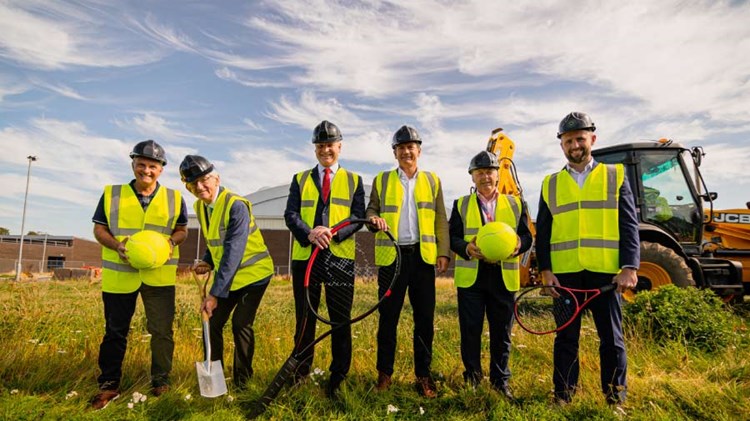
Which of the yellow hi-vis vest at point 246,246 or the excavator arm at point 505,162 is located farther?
the excavator arm at point 505,162

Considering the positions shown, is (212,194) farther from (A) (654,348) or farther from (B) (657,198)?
(B) (657,198)

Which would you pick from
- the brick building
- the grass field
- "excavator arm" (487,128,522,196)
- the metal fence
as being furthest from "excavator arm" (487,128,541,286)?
the brick building

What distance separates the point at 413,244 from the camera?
4.60m

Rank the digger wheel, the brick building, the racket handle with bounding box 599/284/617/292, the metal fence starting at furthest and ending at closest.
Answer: the brick building, the metal fence, the digger wheel, the racket handle with bounding box 599/284/617/292

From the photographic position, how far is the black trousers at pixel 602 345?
404cm

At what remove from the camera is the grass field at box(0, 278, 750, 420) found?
3.97 metres

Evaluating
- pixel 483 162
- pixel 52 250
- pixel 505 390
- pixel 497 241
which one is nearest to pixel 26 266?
pixel 52 250

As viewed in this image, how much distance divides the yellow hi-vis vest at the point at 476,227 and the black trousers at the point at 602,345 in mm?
458

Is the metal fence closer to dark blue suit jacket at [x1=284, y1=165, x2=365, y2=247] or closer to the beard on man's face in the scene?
dark blue suit jacket at [x1=284, y1=165, x2=365, y2=247]

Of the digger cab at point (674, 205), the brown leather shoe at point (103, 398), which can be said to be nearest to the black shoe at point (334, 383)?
the brown leather shoe at point (103, 398)

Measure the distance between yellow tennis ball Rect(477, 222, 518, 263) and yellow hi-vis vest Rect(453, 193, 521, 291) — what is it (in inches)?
9.8

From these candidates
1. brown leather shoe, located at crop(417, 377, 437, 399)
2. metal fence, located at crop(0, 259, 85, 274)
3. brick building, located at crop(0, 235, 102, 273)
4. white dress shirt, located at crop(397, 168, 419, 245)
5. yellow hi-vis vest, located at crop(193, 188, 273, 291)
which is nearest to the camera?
brown leather shoe, located at crop(417, 377, 437, 399)

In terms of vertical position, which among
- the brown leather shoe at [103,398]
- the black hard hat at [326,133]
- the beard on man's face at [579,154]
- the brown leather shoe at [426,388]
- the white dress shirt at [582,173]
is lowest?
the brown leather shoe at [103,398]

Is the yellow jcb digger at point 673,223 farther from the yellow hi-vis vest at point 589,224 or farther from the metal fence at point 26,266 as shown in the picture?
the metal fence at point 26,266
